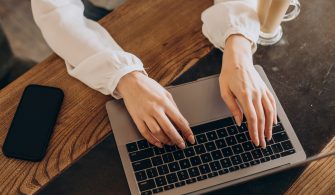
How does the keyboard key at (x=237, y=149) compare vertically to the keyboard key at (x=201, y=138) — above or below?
below

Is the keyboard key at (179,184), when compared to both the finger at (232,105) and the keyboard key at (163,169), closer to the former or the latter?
the keyboard key at (163,169)

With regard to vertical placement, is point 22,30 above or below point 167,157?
below

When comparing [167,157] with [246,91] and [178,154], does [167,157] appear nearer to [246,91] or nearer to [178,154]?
[178,154]

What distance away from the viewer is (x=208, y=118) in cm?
76

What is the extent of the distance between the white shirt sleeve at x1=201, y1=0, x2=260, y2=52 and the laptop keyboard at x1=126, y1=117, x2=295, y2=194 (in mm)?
192

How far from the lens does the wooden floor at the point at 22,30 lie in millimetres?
1316

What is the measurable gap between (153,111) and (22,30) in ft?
2.68

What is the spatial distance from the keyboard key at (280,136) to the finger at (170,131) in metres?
0.18

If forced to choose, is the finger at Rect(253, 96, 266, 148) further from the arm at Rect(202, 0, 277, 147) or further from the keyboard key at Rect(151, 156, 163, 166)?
the keyboard key at Rect(151, 156, 163, 166)

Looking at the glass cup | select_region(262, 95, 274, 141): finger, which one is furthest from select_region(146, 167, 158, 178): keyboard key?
the glass cup

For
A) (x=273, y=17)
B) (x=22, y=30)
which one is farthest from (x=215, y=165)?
(x=22, y=30)

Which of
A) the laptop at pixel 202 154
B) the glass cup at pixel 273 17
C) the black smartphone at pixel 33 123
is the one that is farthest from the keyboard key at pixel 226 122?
the black smartphone at pixel 33 123

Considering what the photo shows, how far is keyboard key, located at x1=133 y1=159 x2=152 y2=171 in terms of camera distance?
0.70m

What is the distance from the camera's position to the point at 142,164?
27.8 inches
